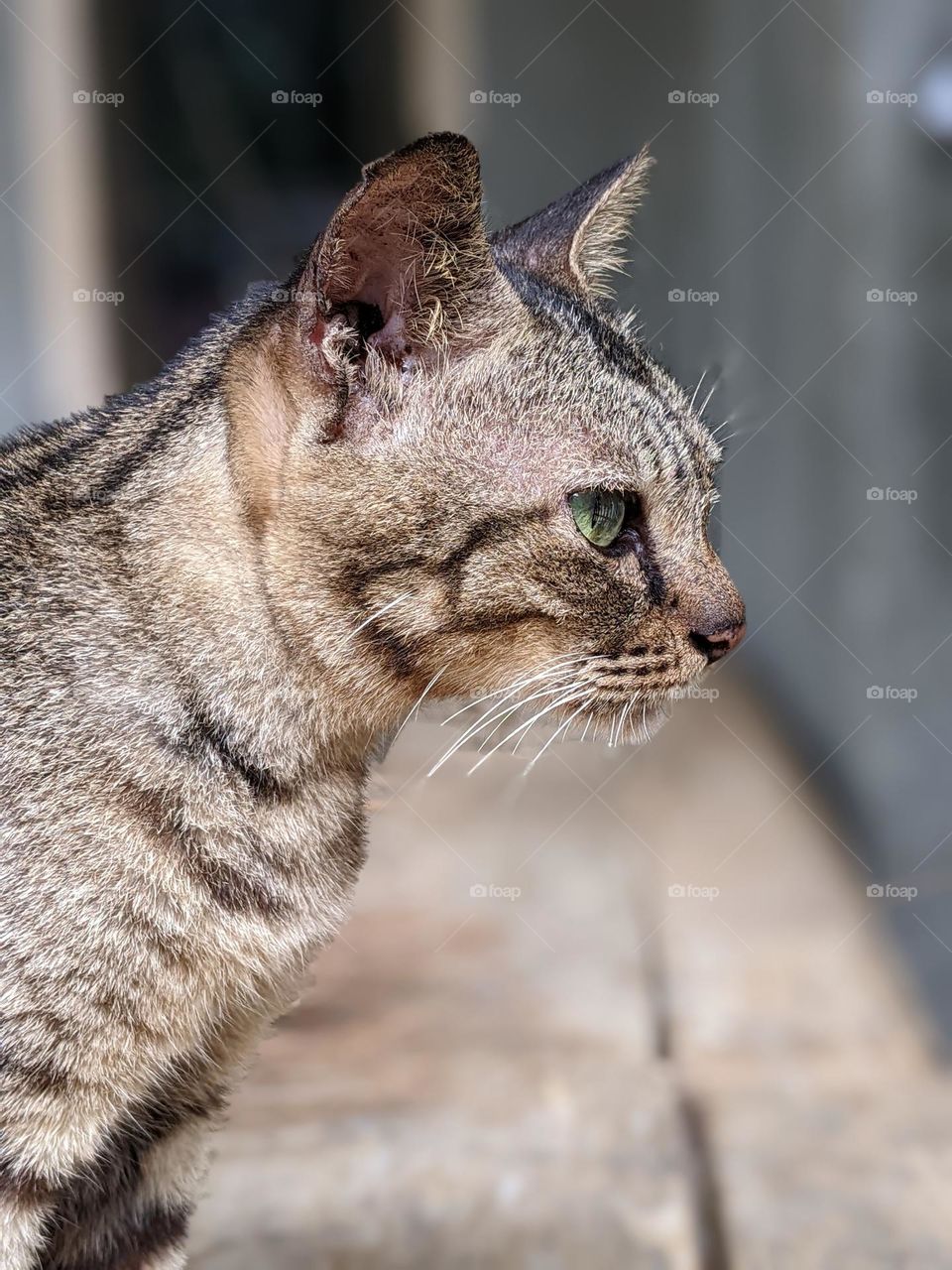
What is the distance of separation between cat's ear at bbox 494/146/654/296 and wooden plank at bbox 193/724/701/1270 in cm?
78

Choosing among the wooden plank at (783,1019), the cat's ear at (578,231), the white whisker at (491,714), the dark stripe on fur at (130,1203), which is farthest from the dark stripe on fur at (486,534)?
the wooden plank at (783,1019)

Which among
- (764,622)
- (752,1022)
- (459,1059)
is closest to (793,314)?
(764,622)

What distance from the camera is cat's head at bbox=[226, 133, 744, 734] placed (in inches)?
37.1

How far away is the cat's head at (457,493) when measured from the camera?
943 millimetres

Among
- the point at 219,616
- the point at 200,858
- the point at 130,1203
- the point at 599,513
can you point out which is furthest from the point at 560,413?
the point at 130,1203

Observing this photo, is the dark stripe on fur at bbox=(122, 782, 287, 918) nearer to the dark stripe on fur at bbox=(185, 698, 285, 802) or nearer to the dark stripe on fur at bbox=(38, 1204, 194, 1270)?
the dark stripe on fur at bbox=(185, 698, 285, 802)

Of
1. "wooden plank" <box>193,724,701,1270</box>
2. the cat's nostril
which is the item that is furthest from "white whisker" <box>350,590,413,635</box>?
"wooden plank" <box>193,724,701,1270</box>

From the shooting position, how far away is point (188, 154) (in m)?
1.82

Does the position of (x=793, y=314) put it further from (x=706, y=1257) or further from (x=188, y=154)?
(x=706, y=1257)

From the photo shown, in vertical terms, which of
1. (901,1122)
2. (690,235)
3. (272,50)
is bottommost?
(901,1122)

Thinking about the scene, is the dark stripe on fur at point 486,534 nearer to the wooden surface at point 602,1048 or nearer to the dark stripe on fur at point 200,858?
the dark stripe on fur at point 200,858

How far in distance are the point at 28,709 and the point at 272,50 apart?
1261 millimetres

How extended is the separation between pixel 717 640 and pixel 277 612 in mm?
358

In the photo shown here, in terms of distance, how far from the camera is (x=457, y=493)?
95 centimetres
